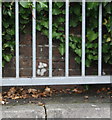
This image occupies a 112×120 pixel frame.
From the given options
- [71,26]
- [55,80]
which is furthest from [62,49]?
[55,80]

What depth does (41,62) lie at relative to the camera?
360 centimetres

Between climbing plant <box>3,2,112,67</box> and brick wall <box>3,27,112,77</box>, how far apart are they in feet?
0.28

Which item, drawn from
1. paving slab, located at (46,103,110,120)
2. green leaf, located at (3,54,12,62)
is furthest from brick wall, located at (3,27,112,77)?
paving slab, located at (46,103,110,120)

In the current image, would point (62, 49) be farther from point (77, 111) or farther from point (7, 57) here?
point (77, 111)

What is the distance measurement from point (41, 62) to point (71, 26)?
0.52 meters

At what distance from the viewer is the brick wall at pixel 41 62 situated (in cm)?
355

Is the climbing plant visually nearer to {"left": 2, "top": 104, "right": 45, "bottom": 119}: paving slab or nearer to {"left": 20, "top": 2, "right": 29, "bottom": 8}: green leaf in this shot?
{"left": 20, "top": 2, "right": 29, "bottom": 8}: green leaf

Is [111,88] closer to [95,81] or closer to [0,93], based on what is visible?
[95,81]

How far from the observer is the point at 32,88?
3.64 m

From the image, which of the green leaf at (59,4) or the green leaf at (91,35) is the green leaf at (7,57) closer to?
the green leaf at (59,4)

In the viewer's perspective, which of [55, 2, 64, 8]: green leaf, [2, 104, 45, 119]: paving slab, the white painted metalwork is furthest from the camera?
[55, 2, 64, 8]: green leaf

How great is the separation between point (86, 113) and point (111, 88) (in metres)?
0.76

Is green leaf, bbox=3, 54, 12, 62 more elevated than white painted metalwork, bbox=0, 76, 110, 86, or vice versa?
green leaf, bbox=3, 54, 12, 62

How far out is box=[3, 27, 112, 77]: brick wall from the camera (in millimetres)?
3549
